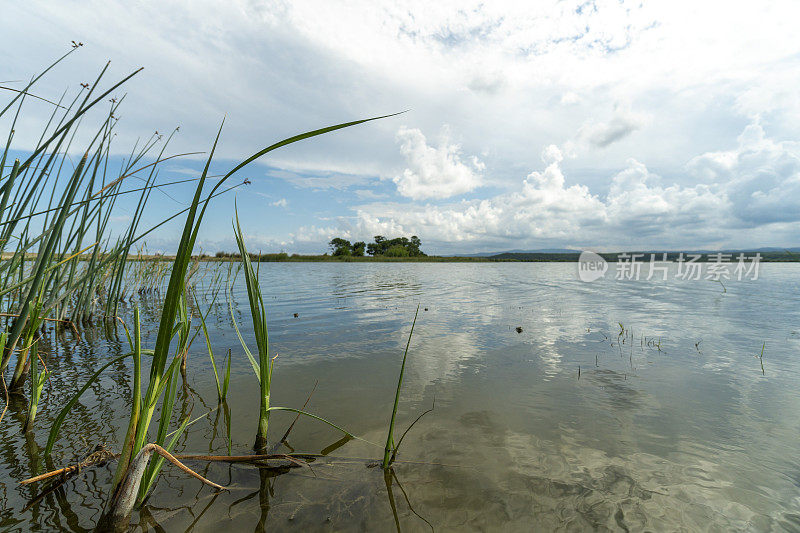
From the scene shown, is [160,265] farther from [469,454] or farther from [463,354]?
[469,454]

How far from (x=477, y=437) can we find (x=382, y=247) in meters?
105

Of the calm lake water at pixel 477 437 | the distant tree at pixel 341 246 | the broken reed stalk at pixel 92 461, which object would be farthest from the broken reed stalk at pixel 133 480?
the distant tree at pixel 341 246

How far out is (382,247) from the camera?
108m

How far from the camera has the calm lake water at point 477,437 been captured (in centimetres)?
209

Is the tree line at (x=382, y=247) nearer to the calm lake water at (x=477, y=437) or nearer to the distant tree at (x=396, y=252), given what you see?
the distant tree at (x=396, y=252)

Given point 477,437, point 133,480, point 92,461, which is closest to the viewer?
point 133,480

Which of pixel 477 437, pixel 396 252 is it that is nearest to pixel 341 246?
pixel 396 252

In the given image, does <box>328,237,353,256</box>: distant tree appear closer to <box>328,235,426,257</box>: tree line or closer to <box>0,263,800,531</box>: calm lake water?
<box>328,235,426,257</box>: tree line

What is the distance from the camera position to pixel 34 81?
2.67m

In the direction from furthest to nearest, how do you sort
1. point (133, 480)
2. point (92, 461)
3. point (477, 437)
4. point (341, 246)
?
1. point (341, 246)
2. point (477, 437)
3. point (92, 461)
4. point (133, 480)

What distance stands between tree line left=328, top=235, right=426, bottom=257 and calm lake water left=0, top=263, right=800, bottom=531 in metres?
85.4

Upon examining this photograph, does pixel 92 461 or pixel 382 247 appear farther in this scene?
pixel 382 247

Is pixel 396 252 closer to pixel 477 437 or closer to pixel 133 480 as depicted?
pixel 477 437

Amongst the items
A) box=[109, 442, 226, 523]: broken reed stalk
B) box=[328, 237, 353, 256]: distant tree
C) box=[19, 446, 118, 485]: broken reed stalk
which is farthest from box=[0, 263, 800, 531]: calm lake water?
box=[328, 237, 353, 256]: distant tree
